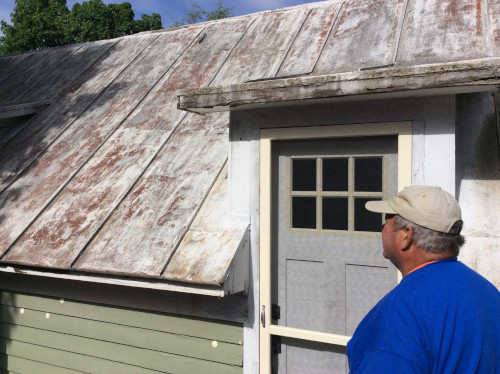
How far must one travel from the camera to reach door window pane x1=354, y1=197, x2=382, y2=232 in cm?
358

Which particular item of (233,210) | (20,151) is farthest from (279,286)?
(20,151)

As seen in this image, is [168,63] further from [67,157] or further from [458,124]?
[458,124]

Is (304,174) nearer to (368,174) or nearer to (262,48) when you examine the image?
(368,174)

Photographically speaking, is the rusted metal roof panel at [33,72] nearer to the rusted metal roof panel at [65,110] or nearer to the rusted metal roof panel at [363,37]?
the rusted metal roof panel at [65,110]

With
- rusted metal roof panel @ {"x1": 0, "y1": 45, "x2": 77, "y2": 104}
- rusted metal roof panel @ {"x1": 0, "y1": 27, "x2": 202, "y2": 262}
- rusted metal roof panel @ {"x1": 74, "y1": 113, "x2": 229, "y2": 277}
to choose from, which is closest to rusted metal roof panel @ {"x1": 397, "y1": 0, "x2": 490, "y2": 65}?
rusted metal roof panel @ {"x1": 74, "y1": 113, "x2": 229, "y2": 277}

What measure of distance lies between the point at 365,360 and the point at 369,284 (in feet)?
6.39

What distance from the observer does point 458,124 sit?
3750 mm

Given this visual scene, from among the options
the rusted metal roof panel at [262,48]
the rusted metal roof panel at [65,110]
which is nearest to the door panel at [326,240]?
the rusted metal roof panel at [262,48]

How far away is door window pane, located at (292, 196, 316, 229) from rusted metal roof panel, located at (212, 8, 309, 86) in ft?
6.79

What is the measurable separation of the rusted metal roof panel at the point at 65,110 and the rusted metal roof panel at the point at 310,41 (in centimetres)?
268

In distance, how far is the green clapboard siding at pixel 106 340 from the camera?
13.5 feet

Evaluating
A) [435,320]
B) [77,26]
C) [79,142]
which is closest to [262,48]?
[79,142]

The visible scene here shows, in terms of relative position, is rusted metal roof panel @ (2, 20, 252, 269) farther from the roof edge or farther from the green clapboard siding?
the green clapboard siding

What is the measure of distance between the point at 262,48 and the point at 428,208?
4.74 m
